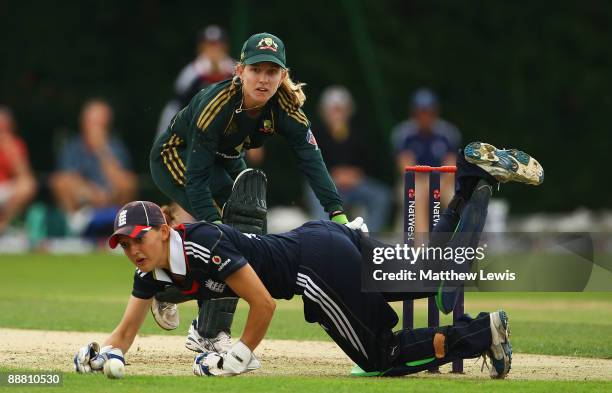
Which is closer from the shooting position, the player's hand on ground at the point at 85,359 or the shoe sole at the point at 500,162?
the player's hand on ground at the point at 85,359

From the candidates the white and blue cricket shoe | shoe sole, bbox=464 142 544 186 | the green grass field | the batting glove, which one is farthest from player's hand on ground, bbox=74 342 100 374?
shoe sole, bbox=464 142 544 186

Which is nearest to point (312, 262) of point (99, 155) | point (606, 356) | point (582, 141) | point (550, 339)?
point (606, 356)

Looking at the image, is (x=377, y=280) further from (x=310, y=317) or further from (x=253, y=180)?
(x=253, y=180)

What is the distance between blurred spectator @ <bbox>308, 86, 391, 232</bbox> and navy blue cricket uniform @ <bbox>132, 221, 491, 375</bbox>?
9418 millimetres

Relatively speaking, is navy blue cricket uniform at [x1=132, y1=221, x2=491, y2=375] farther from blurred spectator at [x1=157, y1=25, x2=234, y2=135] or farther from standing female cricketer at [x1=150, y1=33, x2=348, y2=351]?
blurred spectator at [x1=157, y1=25, x2=234, y2=135]

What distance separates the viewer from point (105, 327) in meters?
9.83

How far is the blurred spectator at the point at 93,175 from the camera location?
57.8 ft

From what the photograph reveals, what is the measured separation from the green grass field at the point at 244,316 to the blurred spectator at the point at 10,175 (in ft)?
2.61

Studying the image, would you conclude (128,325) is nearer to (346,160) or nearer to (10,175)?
(346,160)

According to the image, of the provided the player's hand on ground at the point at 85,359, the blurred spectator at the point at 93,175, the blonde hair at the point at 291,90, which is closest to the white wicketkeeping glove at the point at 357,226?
the blonde hair at the point at 291,90

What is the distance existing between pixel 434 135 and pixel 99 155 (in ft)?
14.4

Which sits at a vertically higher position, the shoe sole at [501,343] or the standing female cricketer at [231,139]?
the standing female cricketer at [231,139]

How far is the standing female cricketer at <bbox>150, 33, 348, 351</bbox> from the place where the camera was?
26.1 ft

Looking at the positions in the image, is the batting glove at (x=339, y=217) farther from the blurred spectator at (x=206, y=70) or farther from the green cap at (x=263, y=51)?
the blurred spectator at (x=206, y=70)
